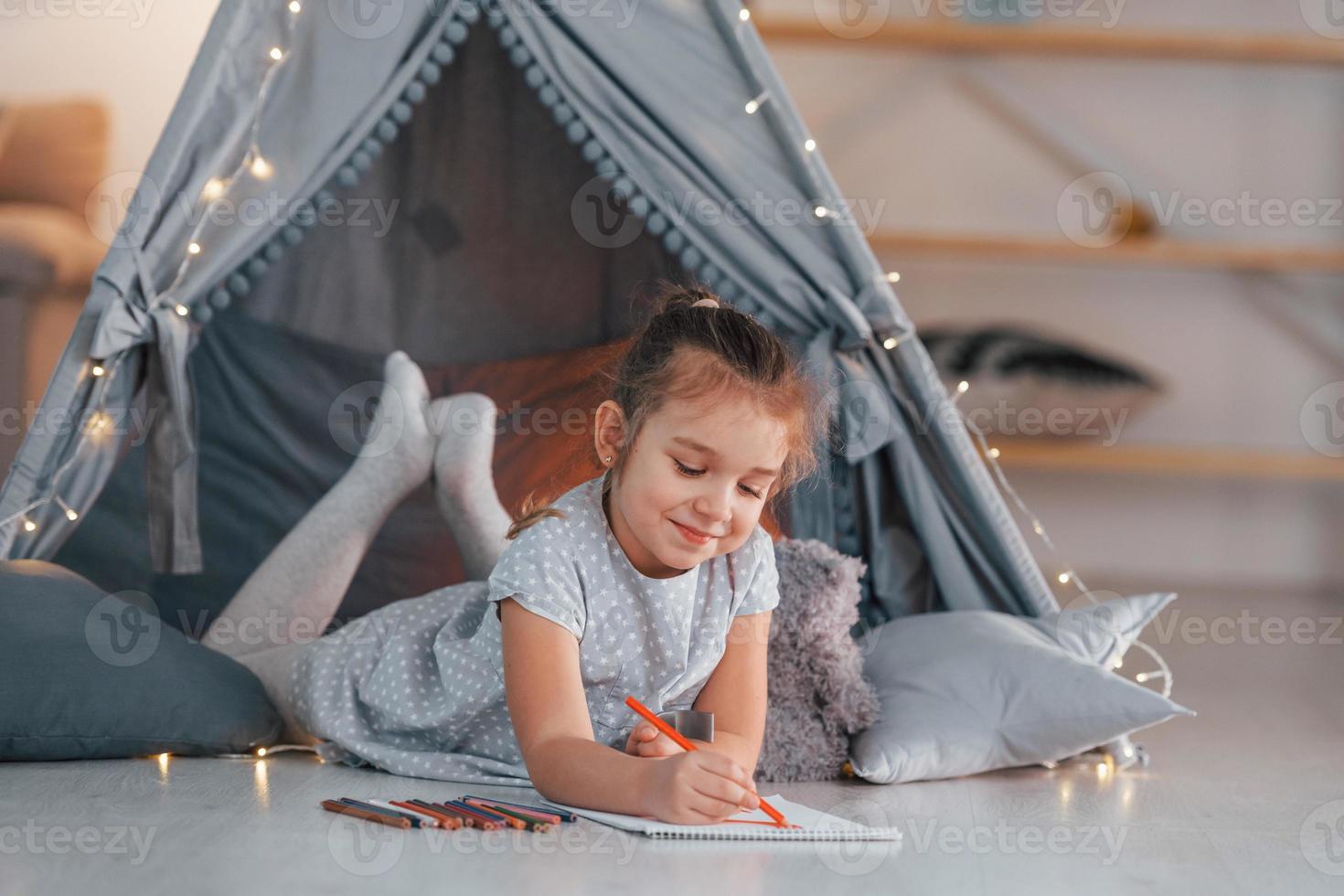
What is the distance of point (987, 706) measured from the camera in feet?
5.07

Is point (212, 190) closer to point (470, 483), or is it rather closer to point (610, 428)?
point (470, 483)

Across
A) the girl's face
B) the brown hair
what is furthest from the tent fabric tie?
the girl's face

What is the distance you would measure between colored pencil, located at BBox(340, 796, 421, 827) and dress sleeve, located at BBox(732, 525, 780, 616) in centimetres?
38

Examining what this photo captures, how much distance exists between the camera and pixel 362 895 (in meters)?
0.98

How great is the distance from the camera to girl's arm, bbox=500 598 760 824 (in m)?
1.11

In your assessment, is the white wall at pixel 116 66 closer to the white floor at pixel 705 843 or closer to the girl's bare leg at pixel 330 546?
the girl's bare leg at pixel 330 546

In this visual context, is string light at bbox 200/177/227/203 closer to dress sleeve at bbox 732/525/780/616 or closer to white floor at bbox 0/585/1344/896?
white floor at bbox 0/585/1344/896

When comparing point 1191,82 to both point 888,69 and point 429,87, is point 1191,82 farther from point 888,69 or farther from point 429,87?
point 429,87

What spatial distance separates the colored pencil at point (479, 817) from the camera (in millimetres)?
1181

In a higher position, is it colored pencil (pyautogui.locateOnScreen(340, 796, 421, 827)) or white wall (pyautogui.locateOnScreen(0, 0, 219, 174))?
white wall (pyautogui.locateOnScreen(0, 0, 219, 174))

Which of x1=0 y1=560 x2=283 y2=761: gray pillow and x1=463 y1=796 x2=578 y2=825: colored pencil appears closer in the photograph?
x1=463 y1=796 x2=578 y2=825: colored pencil

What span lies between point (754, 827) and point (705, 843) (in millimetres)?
49

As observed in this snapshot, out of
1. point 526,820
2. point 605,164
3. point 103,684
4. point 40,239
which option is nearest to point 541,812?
point 526,820

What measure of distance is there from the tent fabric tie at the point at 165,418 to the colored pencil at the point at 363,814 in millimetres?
698
